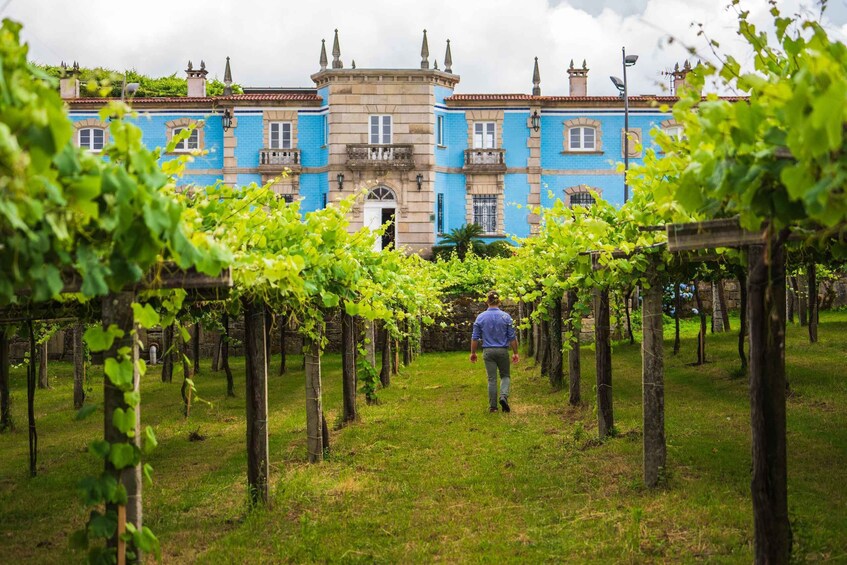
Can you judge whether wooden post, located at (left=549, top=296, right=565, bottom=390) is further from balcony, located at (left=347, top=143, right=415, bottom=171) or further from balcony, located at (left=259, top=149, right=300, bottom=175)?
balcony, located at (left=259, top=149, right=300, bottom=175)

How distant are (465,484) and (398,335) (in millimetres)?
7808

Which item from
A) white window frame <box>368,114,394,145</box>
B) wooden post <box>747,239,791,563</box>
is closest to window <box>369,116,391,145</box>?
white window frame <box>368,114,394,145</box>

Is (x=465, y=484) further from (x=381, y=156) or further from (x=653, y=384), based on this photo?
(x=381, y=156)

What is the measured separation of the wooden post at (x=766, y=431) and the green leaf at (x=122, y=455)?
11.5ft

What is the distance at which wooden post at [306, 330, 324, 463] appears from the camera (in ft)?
35.3

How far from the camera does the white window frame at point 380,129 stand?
3575 cm

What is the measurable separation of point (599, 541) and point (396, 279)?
8.24m

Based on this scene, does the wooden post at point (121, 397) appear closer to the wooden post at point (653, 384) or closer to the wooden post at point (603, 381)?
the wooden post at point (653, 384)

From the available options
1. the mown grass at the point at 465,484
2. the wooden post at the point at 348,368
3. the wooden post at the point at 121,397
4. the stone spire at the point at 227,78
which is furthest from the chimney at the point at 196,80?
the wooden post at the point at 121,397

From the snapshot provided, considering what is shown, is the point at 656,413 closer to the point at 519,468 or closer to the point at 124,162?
the point at 519,468

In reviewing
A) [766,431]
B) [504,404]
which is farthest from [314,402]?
[766,431]

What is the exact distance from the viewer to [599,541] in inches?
286

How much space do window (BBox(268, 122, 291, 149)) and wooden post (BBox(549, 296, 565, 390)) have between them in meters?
21.1

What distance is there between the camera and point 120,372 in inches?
198
